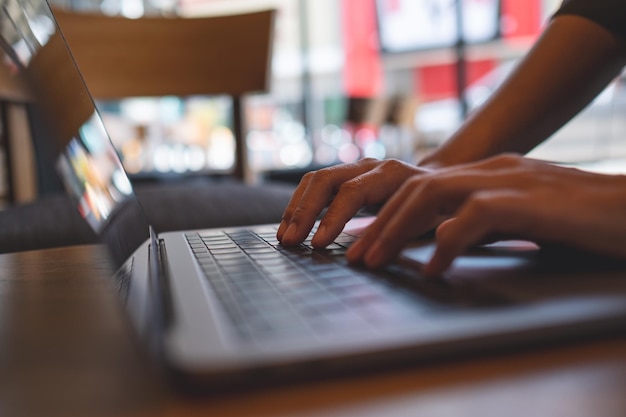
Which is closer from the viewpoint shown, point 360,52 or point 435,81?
point 360,52

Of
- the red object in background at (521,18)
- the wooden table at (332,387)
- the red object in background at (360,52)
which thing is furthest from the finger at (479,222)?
the red object in background at (360,52)

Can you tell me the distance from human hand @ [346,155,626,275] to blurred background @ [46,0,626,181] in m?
4.60

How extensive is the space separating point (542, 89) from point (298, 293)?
2.53 feet

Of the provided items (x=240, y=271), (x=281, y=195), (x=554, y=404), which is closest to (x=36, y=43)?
(x=240, y=271)

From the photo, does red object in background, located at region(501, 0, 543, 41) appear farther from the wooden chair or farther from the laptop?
the laptop

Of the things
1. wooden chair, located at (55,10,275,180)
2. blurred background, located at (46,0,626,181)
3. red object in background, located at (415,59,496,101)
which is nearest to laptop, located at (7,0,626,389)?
wooden chair, located at (55,10,275,180)

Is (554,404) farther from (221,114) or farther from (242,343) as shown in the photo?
(221,114)

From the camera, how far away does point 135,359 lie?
10.8 inches

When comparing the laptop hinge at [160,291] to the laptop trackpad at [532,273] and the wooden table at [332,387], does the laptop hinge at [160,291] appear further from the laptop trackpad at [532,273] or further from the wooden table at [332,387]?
the laptop trackpad at [532,273]

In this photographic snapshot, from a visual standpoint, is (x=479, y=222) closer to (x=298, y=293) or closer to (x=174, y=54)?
(x=298, y=293)

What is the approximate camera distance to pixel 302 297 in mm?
355

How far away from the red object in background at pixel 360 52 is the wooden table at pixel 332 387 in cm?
654

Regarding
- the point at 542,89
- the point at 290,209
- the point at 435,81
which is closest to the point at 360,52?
the point at 435,81

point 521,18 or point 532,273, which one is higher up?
point 521,18
